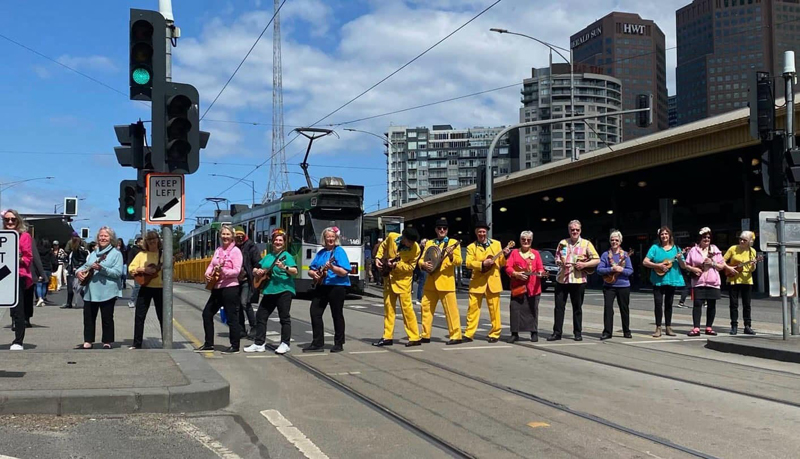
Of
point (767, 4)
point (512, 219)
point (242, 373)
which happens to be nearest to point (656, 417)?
point (242, 373)

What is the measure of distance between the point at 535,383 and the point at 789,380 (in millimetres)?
2808

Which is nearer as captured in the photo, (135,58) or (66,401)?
(66,401)

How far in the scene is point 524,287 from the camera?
480 inches

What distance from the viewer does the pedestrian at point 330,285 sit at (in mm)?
10948

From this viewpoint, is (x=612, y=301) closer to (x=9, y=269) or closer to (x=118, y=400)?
(x=118, y=400)

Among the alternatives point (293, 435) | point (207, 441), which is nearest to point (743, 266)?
point (293, 435)

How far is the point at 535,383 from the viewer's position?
8.52m

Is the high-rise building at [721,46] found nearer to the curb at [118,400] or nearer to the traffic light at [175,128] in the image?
the traffic light at [175,128]

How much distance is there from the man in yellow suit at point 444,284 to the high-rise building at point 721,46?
143 metres

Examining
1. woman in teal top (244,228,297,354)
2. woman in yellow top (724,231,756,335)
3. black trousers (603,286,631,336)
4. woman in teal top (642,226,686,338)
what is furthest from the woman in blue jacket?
woman in teal top (244,228,297,354)

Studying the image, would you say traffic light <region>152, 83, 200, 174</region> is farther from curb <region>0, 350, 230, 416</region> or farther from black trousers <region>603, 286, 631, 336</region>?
black trousers <region>603, 286, 631, 336</region>

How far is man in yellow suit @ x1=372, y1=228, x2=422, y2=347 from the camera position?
1155 cm

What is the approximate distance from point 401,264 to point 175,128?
12.1ft

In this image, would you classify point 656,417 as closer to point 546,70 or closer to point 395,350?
point 395,350
